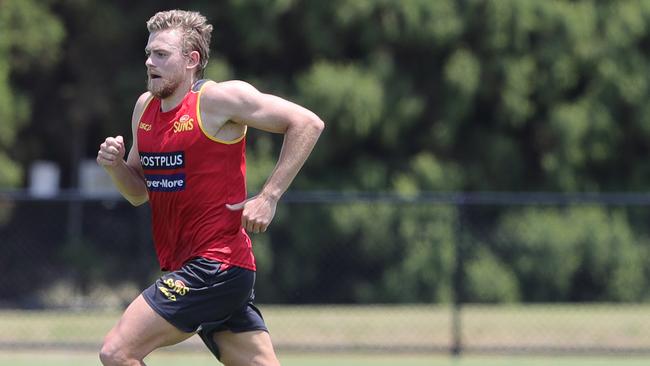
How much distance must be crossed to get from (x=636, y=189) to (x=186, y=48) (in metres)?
14.4

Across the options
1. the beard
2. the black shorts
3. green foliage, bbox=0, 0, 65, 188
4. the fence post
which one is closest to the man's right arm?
the beard

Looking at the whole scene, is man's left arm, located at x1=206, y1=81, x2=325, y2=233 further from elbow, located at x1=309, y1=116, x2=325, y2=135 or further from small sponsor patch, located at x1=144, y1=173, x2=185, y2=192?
small sponsor patch, located at x1=144, y1=173, x2=185, y2=192

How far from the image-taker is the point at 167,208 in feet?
17.6

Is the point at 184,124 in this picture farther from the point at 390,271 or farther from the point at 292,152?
the point at 390,271

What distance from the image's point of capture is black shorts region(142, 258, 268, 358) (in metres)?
5.18

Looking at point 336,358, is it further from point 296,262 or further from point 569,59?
point 569,59

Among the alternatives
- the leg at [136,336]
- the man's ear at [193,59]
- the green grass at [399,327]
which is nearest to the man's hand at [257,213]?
the leg at [136,336]

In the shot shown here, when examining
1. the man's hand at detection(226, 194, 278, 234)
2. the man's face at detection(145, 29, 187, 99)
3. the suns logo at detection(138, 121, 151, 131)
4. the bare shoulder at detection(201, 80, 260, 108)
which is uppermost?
the man's face at detection(145, 29, 187, 99)

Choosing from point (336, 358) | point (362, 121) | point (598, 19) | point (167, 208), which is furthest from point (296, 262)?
point (167, 208)

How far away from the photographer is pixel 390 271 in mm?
13945

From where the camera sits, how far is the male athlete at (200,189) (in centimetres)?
518

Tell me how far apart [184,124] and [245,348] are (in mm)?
1092

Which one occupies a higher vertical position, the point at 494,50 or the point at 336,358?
the point at 494,50

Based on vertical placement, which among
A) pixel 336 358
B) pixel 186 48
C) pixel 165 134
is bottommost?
pixel 336 358
